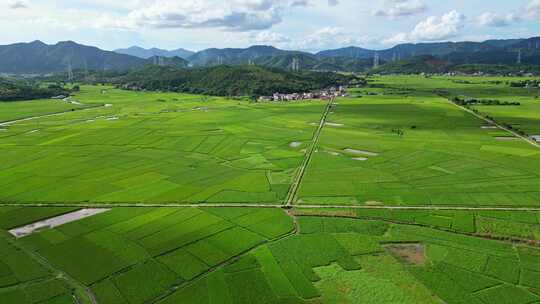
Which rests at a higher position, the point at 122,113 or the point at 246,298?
the point at 122,113

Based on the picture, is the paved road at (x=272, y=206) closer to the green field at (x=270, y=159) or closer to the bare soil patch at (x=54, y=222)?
the green field at (x=270, y=159)

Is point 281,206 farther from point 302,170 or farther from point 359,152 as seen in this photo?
point 359,152

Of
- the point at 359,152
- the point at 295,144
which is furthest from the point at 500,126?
the point at 295,144

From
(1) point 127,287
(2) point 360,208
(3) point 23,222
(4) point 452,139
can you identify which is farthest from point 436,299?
(4) point 452,139

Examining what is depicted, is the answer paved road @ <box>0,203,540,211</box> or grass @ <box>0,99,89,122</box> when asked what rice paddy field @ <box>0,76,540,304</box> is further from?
grass @ <box>0,99,89,122</box>

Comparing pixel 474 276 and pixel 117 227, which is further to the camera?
pixel 117 227

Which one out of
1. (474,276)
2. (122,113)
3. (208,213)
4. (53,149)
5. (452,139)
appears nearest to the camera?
(474,276)

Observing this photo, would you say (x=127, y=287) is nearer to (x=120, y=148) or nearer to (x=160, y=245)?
(x=160, y=245)
